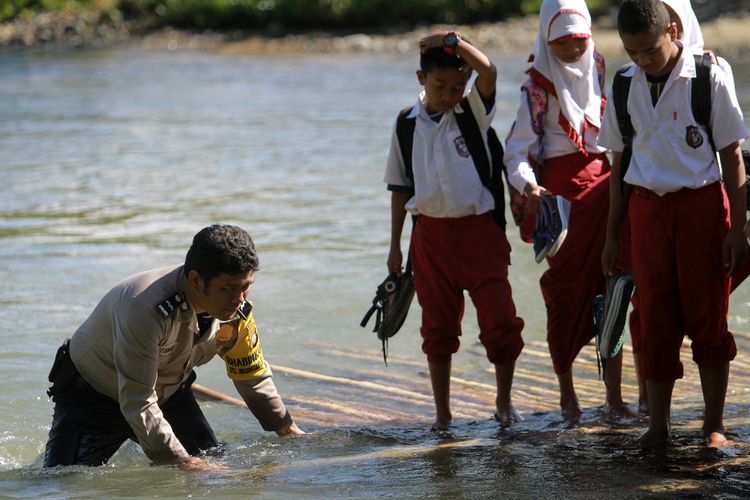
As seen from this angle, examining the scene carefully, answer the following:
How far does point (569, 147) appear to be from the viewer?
514 cm

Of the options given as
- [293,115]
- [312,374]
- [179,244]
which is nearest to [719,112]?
[312,374]

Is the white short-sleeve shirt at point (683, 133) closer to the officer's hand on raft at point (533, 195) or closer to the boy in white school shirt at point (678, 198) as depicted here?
the boy in white school shirt at point (678, 198)

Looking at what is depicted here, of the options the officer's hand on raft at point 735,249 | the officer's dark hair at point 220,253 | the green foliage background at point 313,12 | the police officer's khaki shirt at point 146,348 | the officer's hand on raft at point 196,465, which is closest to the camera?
the officer's dark hair at point 220,253

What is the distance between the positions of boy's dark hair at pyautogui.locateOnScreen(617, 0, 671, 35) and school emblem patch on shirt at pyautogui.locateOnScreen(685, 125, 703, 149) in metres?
0.36

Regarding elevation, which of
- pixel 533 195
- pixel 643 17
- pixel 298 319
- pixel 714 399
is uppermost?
pixel 643 17

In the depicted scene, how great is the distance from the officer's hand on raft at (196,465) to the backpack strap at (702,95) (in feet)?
7.29

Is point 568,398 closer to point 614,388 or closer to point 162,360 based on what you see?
point 614,388

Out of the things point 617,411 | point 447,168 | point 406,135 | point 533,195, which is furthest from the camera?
point 617,411

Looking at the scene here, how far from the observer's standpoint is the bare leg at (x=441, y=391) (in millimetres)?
5289

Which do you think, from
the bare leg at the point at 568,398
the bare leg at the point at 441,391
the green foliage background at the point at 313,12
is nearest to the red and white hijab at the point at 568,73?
the bare leg at the point at 568,398

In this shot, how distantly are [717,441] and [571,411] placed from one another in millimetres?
808

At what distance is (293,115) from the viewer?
18047mm

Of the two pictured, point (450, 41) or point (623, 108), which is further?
point (450, 41)

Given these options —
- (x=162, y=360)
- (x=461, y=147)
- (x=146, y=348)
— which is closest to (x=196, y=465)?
(x=162, y=360)
